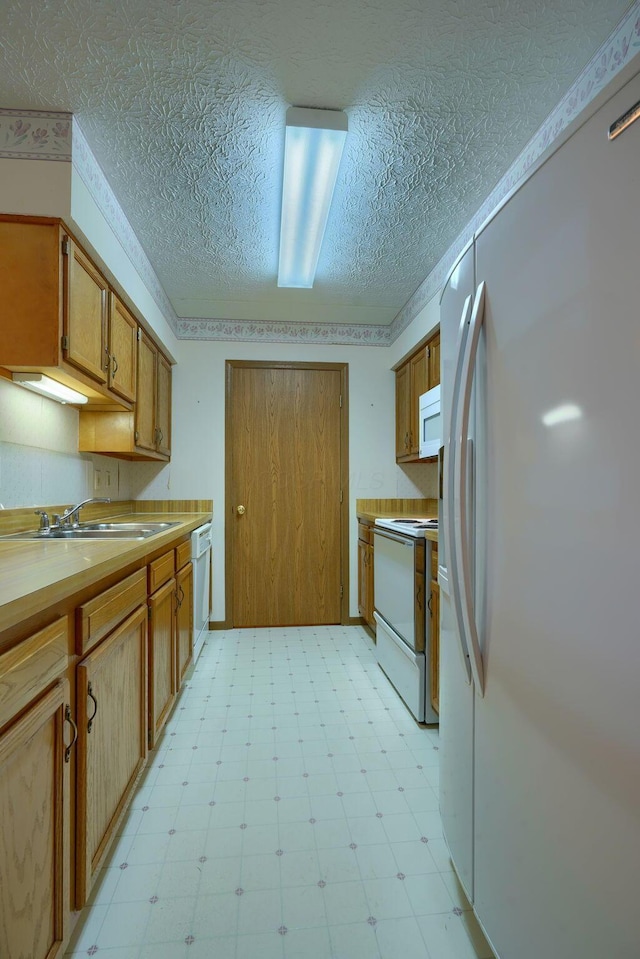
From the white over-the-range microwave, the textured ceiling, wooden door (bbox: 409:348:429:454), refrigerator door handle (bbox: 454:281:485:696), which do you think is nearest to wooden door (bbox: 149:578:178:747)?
refrigerator door handle (bbox: 454:281:485:696)

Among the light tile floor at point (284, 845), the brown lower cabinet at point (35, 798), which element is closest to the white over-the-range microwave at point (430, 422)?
the light tile floor at point (284, 845)

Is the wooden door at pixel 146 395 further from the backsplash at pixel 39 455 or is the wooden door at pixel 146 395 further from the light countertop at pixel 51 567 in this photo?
the light countertop at pixel 51 567

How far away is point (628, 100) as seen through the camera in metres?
0.61

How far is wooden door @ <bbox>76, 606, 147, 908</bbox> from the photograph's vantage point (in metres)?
1.06

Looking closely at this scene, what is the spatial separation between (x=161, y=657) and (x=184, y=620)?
0.50 metres

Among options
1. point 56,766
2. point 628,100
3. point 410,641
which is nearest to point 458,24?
point 628,100

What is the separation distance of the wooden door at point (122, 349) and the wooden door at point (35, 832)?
5.30 feet

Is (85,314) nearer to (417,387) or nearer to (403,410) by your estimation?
(417,387)

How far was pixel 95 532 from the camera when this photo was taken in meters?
2.24

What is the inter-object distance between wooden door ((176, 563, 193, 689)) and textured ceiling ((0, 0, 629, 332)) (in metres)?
1.81

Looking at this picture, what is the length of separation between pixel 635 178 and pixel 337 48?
48.8 inches

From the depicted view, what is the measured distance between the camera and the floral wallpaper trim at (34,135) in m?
1.58

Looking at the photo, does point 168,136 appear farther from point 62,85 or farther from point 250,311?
point 250,311

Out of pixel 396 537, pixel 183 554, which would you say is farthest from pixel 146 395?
pixel 396 537
